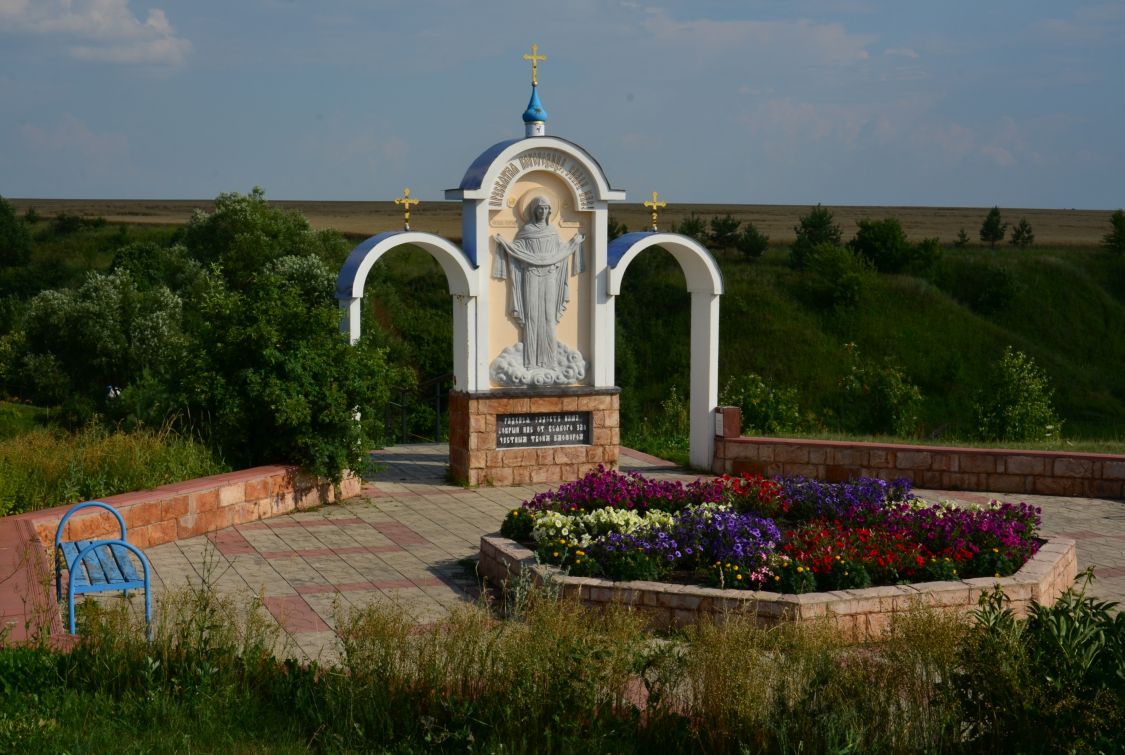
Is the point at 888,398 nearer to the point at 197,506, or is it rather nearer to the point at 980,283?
the point at 197,506

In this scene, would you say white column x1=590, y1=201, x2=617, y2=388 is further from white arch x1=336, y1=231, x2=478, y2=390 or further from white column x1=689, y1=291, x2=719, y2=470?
white arch x1=336, y1=231, x2=478, y2=390

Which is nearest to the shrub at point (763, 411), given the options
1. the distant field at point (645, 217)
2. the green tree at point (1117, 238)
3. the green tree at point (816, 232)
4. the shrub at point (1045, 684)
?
the shrub at point (1045, 684)

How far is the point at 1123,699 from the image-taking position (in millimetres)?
5578

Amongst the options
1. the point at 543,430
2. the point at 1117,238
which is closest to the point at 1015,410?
the point at 543,430

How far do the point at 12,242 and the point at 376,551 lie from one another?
45069 mm

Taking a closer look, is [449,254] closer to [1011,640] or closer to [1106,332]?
[1011,640]

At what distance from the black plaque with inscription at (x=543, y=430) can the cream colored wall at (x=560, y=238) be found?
1.97 ft

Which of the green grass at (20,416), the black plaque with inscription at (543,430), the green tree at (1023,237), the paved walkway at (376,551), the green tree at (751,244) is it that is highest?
the green tree at (1023,237)

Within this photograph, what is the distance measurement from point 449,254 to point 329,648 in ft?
22.7

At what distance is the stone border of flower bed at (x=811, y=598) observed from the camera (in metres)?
8.23

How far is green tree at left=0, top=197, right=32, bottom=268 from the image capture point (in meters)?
50.5

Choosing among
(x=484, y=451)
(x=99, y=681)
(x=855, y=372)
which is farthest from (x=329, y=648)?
(x=855, y=372)

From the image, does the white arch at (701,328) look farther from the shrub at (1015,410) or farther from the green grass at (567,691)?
the green grass at (567,691)

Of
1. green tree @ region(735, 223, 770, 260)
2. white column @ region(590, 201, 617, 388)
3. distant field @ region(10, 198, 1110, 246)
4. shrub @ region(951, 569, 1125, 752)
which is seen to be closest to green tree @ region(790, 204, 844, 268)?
green tree @ region(735, 223, 770, 260)
